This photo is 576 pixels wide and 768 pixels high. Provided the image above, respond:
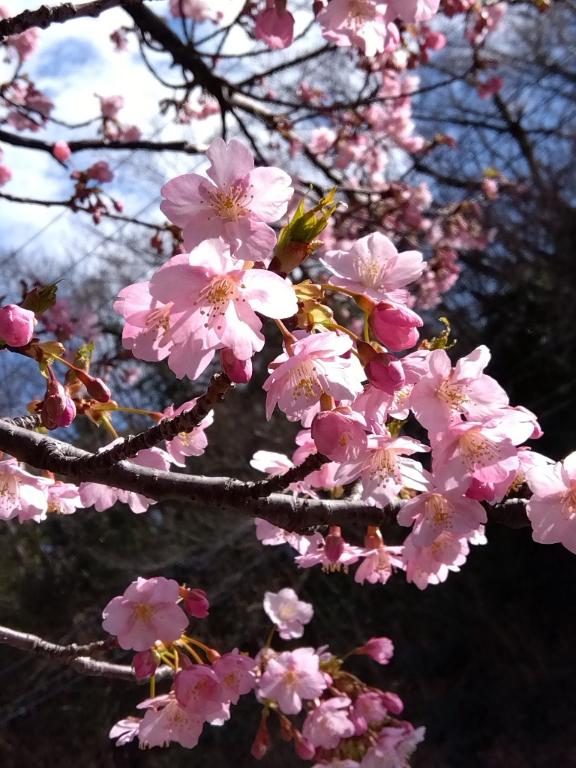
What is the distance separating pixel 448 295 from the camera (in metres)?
8.34

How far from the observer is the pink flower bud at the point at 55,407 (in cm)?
101

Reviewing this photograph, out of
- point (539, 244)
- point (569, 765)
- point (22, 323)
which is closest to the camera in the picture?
point (22, 323)

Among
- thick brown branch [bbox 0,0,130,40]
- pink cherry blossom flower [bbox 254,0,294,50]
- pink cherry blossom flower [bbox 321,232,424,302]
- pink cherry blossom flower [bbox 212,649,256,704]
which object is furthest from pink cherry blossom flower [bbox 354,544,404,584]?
pink cherry blossom flower [bbox 254,0,294,50]

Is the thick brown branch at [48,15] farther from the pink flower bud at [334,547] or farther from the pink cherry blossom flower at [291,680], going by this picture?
the pink cherry blossom flower at [291,680]

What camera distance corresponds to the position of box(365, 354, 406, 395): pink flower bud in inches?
32.7

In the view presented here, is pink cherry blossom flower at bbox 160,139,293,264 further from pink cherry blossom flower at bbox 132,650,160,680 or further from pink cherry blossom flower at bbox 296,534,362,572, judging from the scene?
pink cherry blossom flower at bbox 132,650,160,680

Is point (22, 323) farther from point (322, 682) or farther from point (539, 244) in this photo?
point (539, 244)

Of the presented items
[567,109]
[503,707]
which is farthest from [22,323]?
[567,109]

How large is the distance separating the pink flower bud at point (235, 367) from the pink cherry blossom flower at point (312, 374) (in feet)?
0.22

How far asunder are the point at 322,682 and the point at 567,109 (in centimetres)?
958

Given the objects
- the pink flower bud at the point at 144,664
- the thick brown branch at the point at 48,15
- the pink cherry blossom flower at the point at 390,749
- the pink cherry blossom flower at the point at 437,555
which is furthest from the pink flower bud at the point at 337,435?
the pink cherry blossom flower at the point at 390,749

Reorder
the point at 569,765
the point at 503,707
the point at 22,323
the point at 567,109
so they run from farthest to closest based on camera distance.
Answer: the point at 567,109
the point at 503,707
the point at 569,765
the point at 22,323

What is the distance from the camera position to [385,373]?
0.83 metres

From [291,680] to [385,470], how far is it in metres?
0.95
